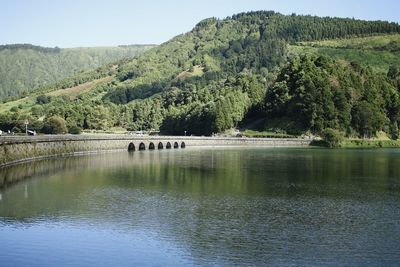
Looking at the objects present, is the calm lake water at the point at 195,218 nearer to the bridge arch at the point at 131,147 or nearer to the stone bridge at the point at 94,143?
the stone bridge at the point at 94,143

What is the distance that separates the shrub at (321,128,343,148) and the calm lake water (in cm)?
9435

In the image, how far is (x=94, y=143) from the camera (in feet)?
412

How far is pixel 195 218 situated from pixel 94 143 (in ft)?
265

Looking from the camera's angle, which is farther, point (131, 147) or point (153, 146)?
point (153, 146)

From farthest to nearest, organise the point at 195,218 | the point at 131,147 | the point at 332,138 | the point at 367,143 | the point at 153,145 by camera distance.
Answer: the point at 367,143
the point at 332,138
the point at 153,145
the point at 131,147
the point at 195,218

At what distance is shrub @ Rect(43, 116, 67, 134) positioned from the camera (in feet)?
622

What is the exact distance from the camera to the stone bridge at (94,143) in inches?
3541

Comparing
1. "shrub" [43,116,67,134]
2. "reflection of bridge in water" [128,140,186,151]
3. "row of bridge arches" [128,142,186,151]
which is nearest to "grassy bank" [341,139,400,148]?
"row of bridge arches" [128,142,186,151]

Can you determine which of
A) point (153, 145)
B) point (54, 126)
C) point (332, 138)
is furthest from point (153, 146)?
point (332, 138)

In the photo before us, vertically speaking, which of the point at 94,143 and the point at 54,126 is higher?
the point at 54,126

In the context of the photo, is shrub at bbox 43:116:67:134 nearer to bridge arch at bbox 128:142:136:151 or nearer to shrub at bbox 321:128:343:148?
bridge arch at bbox 128:142:136:151

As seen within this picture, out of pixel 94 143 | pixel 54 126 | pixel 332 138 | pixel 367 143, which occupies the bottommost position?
pixel 367 143

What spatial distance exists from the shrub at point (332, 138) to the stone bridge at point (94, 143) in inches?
223

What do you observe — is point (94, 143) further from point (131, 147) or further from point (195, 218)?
point (195, 218)
